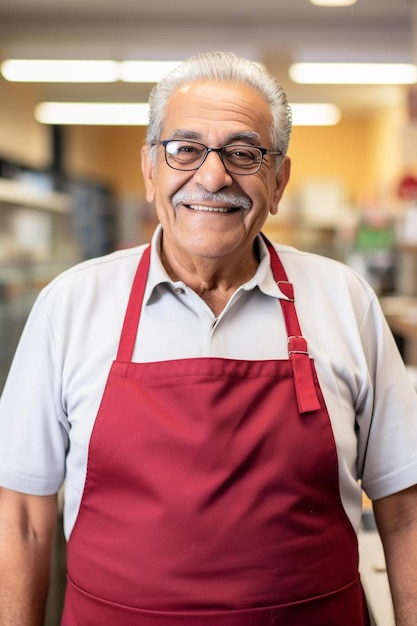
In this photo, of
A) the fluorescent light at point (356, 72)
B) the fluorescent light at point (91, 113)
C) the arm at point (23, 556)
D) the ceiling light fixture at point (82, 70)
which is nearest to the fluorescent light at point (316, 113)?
the fluorescent light at point (91, 113)

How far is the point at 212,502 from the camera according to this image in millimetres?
1253

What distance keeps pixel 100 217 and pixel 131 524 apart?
32.2 feet

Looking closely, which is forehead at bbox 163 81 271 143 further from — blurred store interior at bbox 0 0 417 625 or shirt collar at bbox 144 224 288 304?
blurred store interior at bbox 0 0 417 625

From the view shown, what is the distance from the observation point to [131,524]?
1.28 m

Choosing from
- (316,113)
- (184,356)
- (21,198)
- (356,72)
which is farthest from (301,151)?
(184,356)

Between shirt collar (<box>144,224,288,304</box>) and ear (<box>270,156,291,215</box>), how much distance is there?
0.32ft

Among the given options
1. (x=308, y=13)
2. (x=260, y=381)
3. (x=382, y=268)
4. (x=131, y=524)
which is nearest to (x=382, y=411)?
(x=260, y=381)

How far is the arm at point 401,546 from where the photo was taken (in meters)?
1.36

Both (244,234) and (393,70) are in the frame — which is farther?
(393,70)

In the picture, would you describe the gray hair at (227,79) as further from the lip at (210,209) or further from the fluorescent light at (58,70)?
the fluorescent light at (58,70)

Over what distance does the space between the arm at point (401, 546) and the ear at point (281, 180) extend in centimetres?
59

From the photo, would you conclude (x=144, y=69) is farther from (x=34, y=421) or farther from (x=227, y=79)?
(x=34, y=421)

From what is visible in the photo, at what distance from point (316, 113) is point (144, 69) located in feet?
12.4

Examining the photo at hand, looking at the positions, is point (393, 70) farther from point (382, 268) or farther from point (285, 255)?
point (285, 255)
